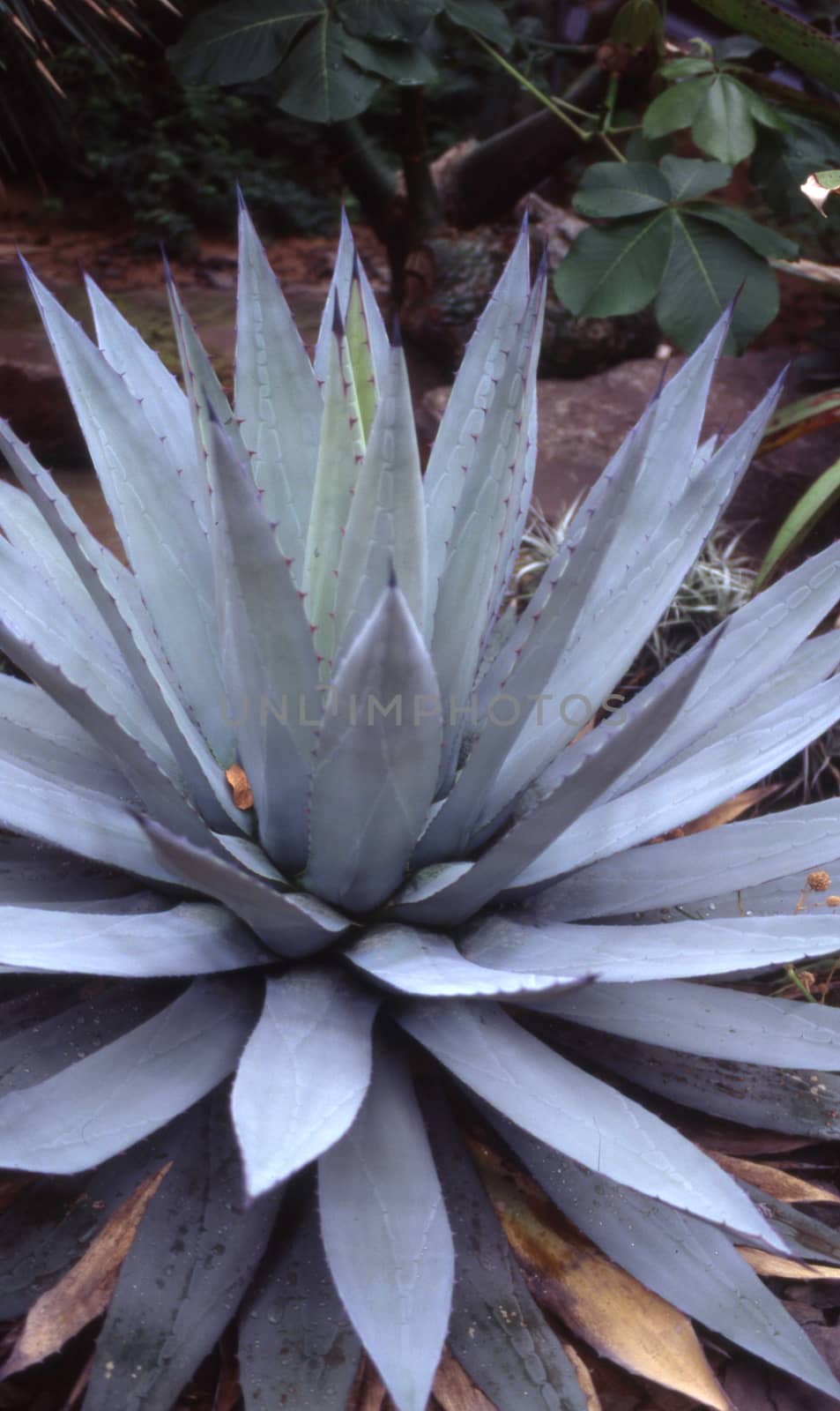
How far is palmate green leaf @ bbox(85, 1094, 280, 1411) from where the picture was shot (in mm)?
954

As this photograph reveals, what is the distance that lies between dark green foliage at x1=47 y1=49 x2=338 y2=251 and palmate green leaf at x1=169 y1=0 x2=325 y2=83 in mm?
1930

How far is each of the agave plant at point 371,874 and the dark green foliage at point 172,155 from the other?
150 inches

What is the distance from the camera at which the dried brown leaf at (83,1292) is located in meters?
0.97

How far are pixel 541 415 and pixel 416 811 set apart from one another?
2.32 m

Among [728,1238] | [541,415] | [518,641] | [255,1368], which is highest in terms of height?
[518,641]

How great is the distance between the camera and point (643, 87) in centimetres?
306

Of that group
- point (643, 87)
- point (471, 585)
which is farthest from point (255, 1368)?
point (643, 87)

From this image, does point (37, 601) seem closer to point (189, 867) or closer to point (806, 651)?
point (189, 867)

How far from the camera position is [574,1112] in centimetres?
102

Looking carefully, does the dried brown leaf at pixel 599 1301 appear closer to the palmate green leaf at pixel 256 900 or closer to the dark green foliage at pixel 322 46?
the palmate green leaf at pixel 256 900

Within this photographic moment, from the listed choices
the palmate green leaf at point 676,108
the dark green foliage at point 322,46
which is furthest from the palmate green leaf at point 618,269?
the dark green foliage at point 322,46

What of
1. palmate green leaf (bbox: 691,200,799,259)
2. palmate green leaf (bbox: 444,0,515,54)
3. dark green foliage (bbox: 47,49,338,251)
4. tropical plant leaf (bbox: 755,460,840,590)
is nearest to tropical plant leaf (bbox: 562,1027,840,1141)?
tropical plant leaf (bbox: 755,460,840,590)

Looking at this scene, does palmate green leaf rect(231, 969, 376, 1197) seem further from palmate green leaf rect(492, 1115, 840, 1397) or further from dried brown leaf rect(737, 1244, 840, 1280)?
dried brown leaf rect(737, 1244, 840, 1280)

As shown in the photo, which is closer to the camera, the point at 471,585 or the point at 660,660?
the point at 471,585
